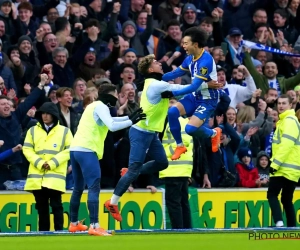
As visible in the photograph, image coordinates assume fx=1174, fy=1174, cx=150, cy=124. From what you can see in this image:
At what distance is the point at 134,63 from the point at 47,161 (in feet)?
16.1

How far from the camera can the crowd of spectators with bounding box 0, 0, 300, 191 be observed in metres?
19.7

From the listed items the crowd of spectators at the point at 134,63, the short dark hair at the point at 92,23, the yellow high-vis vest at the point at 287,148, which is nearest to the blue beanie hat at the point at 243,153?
the crowd of spectators at the point at 134,63

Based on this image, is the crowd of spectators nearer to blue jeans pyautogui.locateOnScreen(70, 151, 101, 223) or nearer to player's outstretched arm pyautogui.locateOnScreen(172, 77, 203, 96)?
player's outstretched arm pyautogui.locateOnScreen(172, 77, 203, 96)

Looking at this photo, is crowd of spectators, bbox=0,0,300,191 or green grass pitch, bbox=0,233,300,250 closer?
green grass pitch, bbox=0,233,300,250

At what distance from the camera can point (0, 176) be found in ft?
63.1

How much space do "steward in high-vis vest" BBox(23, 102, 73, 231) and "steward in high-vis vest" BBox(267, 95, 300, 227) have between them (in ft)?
11.0

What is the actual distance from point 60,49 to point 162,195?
3393 millimetres

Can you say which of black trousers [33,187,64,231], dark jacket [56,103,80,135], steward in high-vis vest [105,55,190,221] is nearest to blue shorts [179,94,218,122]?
steward in high-vis vest [105,55,190,221]

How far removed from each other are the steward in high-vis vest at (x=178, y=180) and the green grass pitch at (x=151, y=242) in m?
1.48

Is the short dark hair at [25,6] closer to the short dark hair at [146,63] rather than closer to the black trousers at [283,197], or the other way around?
the short dark hair at [146,63]

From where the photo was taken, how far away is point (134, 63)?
73.8 feet

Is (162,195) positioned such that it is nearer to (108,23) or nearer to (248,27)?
(108,23)

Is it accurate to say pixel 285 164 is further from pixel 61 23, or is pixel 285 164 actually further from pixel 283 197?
pixel 61 23

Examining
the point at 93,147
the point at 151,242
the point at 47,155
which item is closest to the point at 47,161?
the point at 47,155
